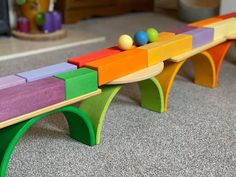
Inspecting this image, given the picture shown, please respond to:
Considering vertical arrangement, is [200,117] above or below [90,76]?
below

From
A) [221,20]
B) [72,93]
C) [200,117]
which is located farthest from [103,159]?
[221,20]

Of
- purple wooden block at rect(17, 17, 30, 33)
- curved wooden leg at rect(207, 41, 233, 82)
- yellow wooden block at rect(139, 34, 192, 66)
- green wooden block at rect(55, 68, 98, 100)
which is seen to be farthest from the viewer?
purple wooden block at rect(17, 17, 30, 33)

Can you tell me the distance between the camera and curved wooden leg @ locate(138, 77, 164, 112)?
135 centimetres

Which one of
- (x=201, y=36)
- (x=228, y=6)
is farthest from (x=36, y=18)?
(x=201, y=36)

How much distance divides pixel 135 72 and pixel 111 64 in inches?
4.3

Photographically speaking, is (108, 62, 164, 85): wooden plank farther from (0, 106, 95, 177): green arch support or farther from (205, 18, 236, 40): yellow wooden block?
(205, 18, 236, 40): yellow wooden block

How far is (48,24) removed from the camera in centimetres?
239

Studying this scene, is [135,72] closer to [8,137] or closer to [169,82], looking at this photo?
[169,82]

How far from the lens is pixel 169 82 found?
1379 millimetres

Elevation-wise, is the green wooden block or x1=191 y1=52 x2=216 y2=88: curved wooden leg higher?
the green wooden block

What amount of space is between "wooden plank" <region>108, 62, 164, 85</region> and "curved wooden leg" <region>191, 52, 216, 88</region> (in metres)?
0.44

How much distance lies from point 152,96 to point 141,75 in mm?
255

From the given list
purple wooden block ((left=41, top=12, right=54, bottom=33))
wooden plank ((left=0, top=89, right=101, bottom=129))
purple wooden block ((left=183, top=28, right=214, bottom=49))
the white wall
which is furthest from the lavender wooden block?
the white wall

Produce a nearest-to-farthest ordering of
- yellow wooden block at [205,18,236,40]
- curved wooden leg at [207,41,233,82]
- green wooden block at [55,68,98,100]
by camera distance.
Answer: green wooden block at [55,68,98,100], yellow wooden block at [205,18,236,40], curved wooden leg at [207,41,233,82]
